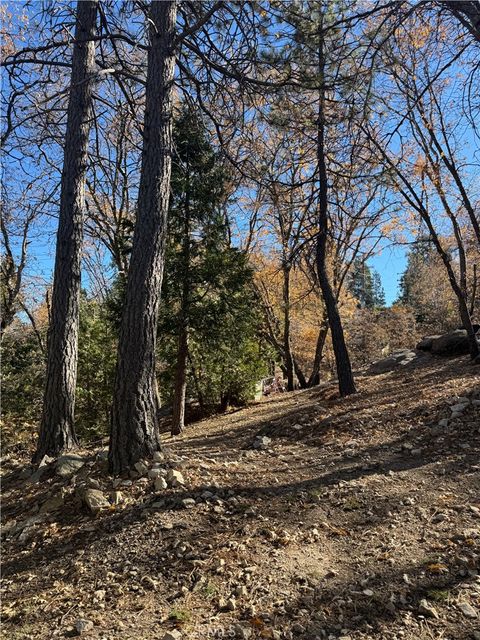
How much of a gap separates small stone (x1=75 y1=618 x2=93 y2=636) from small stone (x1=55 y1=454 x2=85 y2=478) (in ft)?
6.18

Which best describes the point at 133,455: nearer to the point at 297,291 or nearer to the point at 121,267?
the point at 121,267

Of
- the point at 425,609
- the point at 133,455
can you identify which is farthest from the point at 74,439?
the point at 425,609

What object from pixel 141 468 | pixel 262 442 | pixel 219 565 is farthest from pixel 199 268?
pixel 219 565

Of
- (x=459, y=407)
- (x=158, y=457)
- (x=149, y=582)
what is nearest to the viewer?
(x=149, y=582)

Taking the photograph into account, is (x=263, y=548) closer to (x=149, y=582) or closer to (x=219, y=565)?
(x=219, y=565)

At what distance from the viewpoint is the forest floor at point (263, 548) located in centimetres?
211

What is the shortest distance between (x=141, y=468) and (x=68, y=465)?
0.91 metres

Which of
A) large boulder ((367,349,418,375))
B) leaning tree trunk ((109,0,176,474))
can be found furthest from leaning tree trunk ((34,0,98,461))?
large boulder ((367,349,418,375))

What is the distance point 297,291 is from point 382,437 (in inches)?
499

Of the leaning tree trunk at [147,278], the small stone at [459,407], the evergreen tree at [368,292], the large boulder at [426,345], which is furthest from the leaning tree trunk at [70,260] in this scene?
the evergreen tree at [368,292]

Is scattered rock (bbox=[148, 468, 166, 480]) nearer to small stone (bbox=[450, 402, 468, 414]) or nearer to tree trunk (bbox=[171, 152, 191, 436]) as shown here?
small stone (bbox=[450, 402, 468, 414])

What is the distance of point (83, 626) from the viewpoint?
6.95 ft

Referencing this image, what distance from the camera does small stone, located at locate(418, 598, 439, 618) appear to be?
2043mm

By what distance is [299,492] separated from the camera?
3521 millimetres
